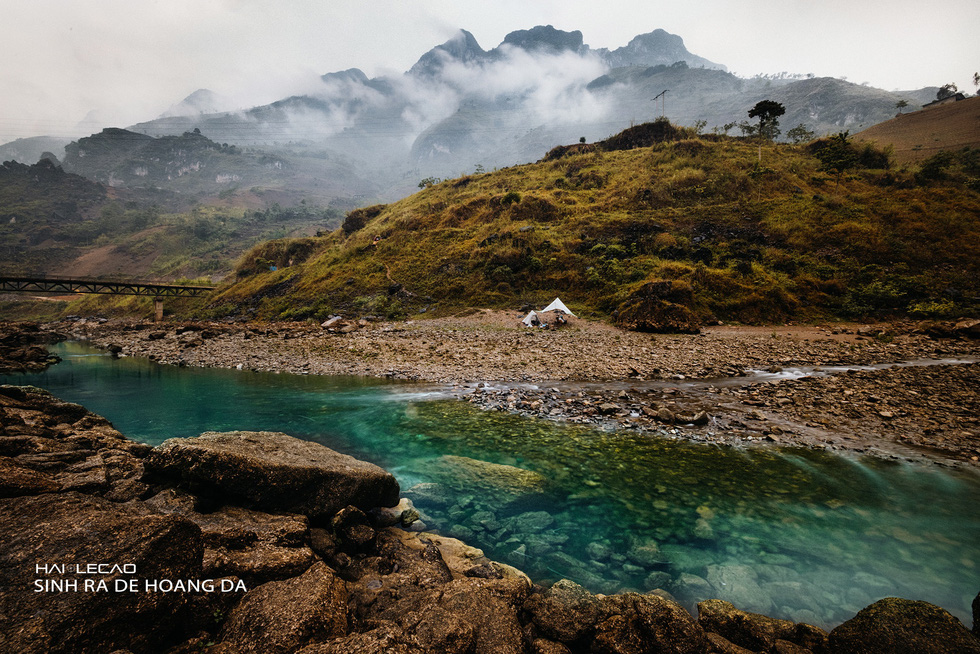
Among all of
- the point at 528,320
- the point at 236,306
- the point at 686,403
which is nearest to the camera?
the point at 686,403

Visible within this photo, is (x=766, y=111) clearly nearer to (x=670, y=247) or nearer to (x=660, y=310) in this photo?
(x=670, y=247)

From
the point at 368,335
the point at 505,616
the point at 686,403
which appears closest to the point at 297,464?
the point at 505,616

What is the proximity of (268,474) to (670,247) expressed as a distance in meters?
38.8

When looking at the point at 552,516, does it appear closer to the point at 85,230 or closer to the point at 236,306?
the point at 236,306

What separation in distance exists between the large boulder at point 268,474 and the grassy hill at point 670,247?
23198 mm

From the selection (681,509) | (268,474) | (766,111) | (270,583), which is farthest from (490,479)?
(766,111)

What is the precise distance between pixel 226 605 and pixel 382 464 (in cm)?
590

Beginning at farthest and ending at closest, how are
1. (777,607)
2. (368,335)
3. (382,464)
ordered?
1. (368,335)
2. (382,464)
3. (777,607)

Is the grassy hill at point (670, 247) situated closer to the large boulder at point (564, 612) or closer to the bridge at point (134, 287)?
the bridge at point (134, 287)

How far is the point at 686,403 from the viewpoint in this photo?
1233cm

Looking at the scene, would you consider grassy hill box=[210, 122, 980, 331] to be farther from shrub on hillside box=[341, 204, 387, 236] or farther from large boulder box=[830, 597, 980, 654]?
large boulder box=[830, 597, 980, 654]

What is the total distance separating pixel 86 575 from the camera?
301cm

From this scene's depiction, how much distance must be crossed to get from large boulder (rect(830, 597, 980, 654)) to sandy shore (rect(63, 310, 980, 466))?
255 inches

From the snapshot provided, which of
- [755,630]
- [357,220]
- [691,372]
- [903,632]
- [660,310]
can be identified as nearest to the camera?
[903,632]
